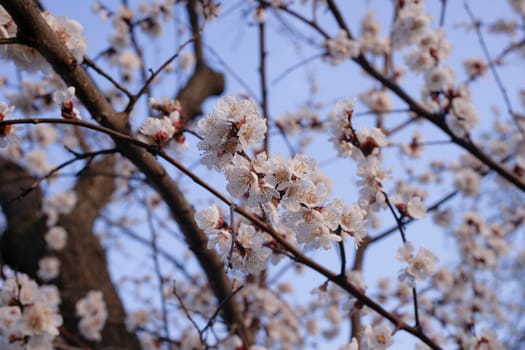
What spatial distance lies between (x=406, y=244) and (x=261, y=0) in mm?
1782

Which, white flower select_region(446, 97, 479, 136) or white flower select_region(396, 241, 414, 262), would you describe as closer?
white flower select_region(396, 241, 414, 262)

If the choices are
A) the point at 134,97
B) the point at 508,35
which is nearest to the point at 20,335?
the point at 134,97

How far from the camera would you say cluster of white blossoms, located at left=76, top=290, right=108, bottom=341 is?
270 centimetres

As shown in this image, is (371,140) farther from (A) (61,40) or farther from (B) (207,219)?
(A) (61,40)

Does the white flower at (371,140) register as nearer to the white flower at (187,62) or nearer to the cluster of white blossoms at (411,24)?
the cluster of white blossoms at (411,24)

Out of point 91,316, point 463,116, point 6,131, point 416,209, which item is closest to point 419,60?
point 463,116

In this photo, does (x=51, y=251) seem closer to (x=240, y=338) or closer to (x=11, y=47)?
(x=240, y=338)

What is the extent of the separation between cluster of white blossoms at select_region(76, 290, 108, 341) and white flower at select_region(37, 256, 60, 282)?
348 mm

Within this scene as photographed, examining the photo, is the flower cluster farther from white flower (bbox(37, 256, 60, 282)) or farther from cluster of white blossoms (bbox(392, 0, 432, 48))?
white flower (bbox(37, 256, 60, 282))

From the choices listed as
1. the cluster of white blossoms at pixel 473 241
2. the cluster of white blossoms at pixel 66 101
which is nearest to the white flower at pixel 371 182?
the cluster of white blossoms at pixel 66 101

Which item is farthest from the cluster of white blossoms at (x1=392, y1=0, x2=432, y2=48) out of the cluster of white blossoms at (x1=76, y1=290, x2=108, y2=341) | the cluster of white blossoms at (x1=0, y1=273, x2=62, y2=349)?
the cluster of white blossoms at (x1=76, y1=290, x2=108, y2=341)

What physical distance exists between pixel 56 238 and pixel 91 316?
696 millimetres

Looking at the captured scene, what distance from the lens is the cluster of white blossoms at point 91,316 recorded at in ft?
8.86

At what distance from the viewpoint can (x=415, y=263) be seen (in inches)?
59.0
